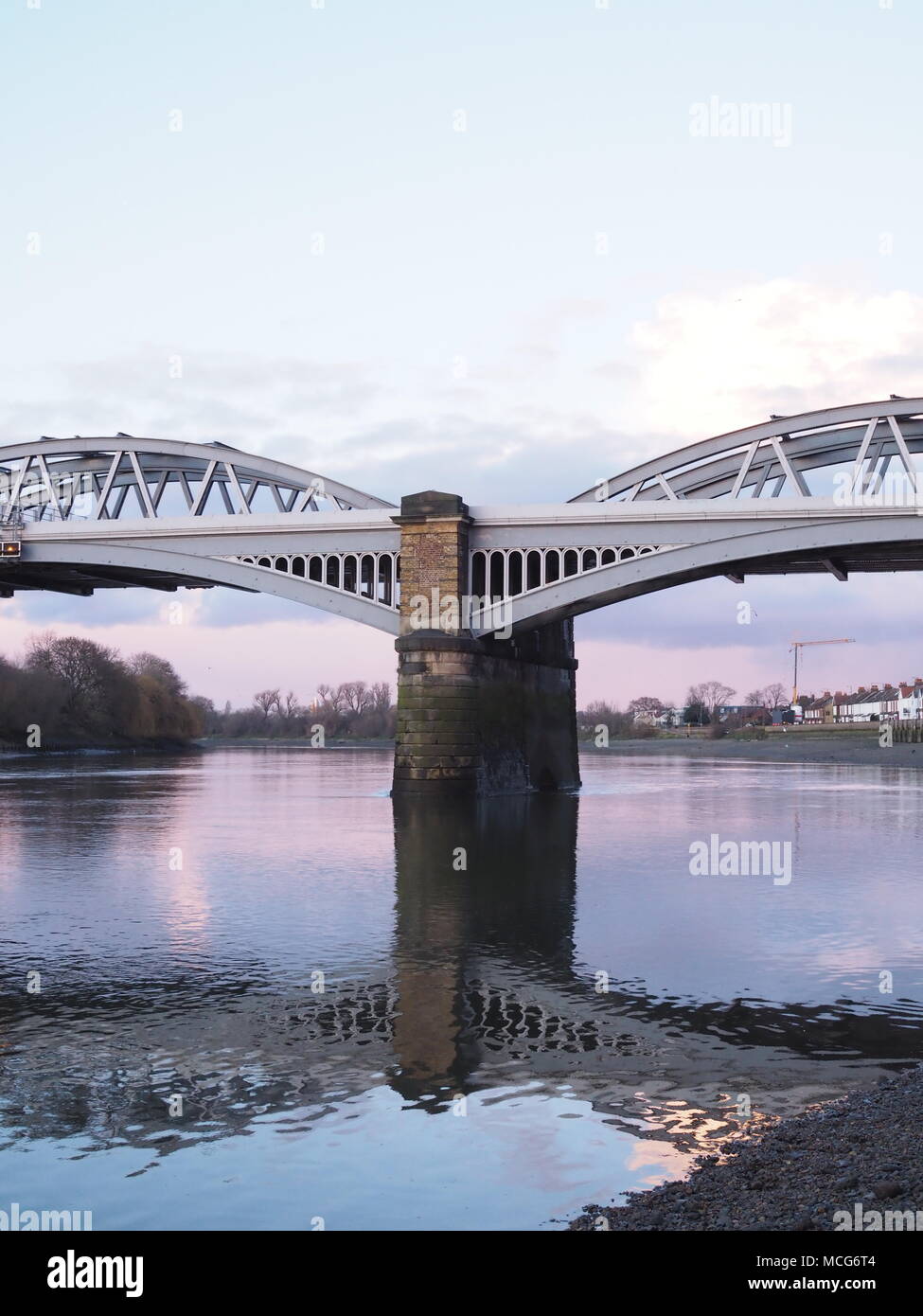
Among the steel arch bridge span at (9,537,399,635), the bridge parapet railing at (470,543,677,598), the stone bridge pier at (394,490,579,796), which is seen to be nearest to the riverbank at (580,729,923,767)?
the stone bridge pier at (394,490,579,796)

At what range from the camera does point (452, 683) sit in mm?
42156

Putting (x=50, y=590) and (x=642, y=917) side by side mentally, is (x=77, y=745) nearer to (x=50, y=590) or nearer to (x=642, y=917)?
(x=50, y=590)

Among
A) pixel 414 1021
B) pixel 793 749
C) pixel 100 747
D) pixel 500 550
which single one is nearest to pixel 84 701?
pixel 100 747

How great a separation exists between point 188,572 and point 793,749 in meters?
80.9

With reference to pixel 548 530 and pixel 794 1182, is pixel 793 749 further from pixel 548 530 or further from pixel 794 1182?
pixel 794 1182

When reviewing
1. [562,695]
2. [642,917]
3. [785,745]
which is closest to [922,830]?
[642,917]

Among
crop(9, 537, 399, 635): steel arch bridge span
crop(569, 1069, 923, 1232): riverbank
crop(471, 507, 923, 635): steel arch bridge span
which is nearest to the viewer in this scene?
crop(569, 1069, 923, 1232): riverbank

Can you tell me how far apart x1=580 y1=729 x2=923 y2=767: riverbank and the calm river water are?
7514cm

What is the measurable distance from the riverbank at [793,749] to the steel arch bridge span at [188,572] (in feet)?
179

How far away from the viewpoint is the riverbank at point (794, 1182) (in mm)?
6039

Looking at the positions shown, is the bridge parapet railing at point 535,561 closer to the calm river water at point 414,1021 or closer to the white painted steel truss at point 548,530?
the white painted steel truss at point 548,530

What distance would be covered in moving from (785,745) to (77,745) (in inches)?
2665

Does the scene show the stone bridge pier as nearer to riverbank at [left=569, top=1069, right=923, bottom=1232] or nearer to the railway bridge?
the railway bridge

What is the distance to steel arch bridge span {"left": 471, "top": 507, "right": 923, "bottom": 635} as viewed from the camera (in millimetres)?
41719
